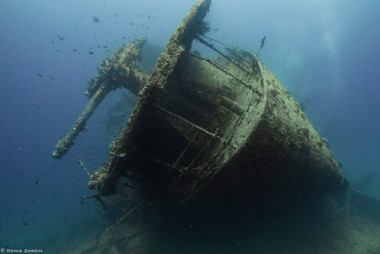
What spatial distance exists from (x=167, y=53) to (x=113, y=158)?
2.14 m

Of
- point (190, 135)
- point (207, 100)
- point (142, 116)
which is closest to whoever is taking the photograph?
point (142, 116)

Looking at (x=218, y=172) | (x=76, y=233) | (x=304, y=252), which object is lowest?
(x=76, y=233)

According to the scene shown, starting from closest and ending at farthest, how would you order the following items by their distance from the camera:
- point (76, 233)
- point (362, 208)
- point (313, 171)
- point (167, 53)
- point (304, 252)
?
point (167, 53) < point (313, 171) < point (304, 252) < point (362, 208) < point (76, 233)

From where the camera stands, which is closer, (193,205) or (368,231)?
(193,205)

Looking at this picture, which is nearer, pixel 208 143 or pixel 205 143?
pixel 208 143

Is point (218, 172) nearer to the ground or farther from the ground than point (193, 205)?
farther from the ground

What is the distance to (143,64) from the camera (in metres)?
19.3

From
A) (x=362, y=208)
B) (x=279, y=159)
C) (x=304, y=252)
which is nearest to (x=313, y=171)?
(x=279, y=159)

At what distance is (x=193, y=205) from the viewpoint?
6.53 metres

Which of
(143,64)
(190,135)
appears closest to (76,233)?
(143,64)

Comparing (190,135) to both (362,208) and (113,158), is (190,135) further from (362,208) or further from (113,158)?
(362,208)

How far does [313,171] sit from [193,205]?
2.73 metres

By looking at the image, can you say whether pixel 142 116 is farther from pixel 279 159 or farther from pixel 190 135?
pixel 279 159

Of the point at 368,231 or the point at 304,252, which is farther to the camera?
the point at 368,231
